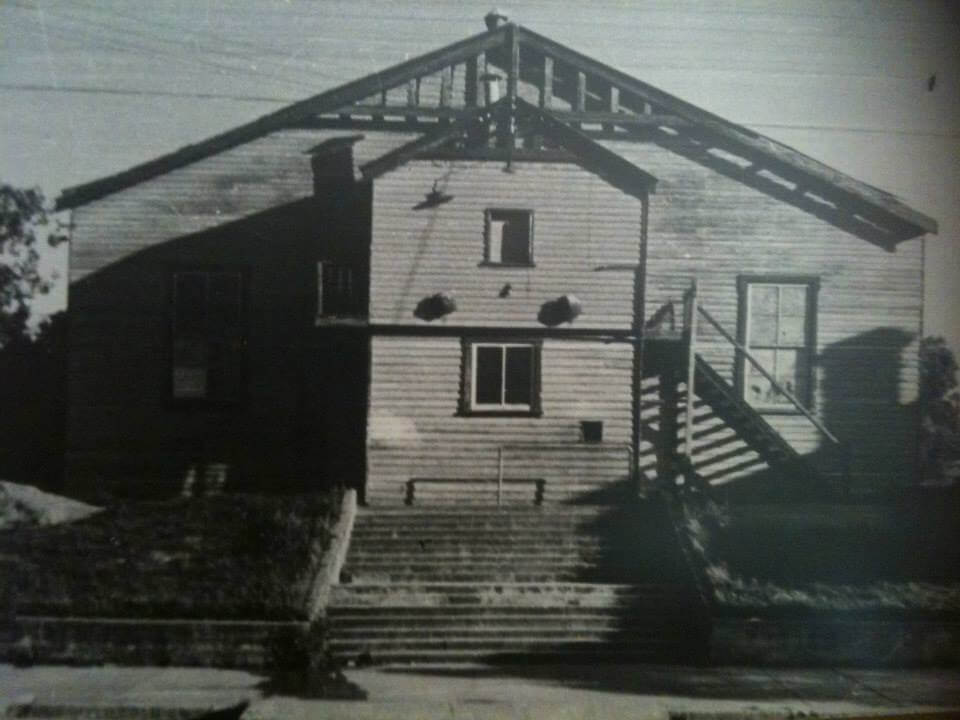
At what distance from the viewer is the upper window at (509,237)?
15.1m

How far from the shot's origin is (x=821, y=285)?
16.8 metres

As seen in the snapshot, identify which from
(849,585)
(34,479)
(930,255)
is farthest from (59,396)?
(930,255)

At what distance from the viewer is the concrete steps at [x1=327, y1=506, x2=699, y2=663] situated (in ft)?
37.0

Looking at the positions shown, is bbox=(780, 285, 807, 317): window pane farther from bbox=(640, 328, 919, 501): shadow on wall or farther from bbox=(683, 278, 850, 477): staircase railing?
bbox=(683, 278, 850, 477): staircase railing

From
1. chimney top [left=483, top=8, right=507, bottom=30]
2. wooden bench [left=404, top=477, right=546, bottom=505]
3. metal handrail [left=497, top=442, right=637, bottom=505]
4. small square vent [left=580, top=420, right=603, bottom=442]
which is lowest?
wooden bench [left=404, top=477, right=546, bottom=505]

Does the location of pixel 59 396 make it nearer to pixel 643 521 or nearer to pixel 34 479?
pixel 34 479

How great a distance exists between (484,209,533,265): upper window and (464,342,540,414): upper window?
131cm

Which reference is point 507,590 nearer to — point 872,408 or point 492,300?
point 492,300

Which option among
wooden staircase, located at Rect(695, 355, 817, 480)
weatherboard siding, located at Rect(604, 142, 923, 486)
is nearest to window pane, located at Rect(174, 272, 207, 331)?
weatherboard siding, located at Rect(604, 142, 923, 486)

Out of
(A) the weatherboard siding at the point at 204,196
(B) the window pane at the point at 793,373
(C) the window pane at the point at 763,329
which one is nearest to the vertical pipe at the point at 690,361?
(C) the window pane at the point at 763,329

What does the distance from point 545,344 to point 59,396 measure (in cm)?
765

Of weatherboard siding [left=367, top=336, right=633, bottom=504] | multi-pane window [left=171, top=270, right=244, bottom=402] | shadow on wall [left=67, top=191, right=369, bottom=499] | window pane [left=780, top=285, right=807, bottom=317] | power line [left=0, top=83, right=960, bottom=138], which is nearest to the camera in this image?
power line [left=0, top=83, right=960, bottom=138]

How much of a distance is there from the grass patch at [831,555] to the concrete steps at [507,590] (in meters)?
0.67

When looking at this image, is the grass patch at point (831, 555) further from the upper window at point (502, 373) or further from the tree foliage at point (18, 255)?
the tree foliage at point (18, 255)
